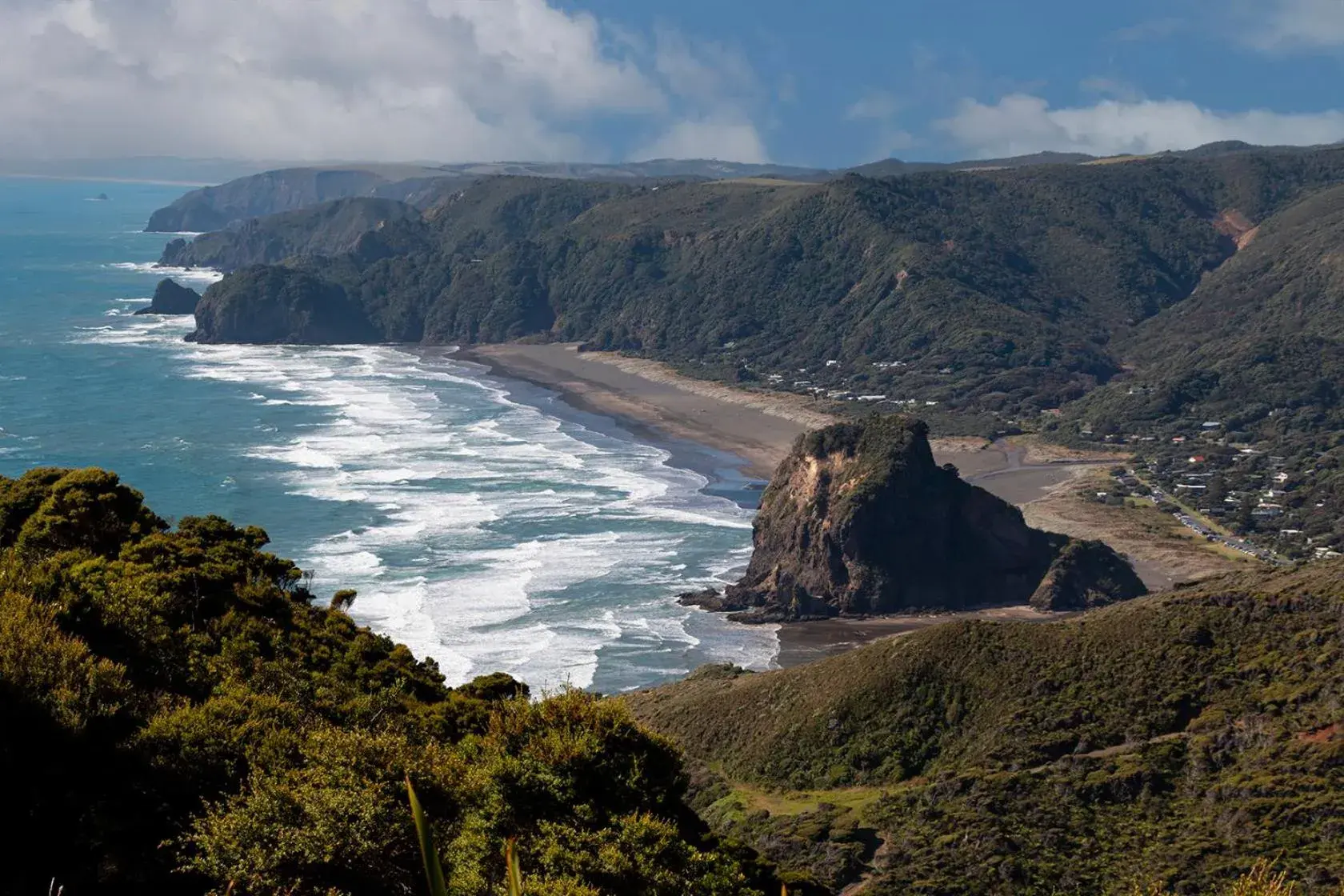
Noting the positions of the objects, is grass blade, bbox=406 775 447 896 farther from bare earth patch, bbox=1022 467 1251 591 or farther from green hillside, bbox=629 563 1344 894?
bare earth patch, bbox=1022 467 1251 591

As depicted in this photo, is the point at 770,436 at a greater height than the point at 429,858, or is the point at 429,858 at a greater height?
the point at 429,858

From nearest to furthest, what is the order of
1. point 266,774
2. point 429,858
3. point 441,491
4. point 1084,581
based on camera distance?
1. point 429,858
2. point 266,774
3. point 1084,581
4. point 441,491

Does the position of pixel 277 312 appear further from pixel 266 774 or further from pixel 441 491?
pixel 266 774

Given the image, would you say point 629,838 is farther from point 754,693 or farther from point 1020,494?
point 1020,494

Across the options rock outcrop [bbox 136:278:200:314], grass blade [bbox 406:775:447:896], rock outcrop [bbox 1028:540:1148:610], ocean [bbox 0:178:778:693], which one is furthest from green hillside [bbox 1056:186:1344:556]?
rock outcrop [bbox 136:278:200:314]

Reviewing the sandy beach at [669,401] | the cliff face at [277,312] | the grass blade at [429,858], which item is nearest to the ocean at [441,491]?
the sandy beach at [669,401]

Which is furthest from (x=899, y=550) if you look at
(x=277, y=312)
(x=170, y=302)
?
(x=170, y=302)
